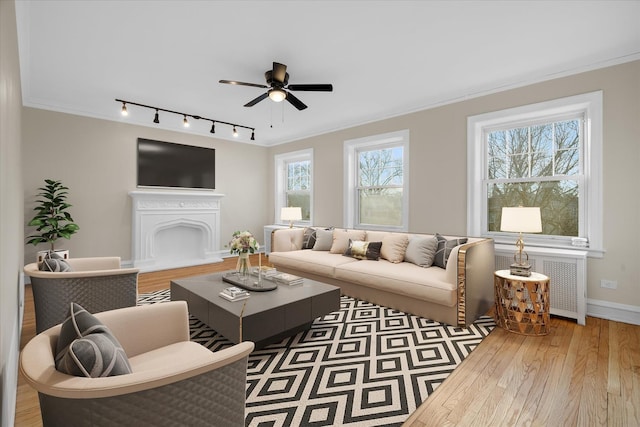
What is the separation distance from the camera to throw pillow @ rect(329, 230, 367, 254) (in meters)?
4.61

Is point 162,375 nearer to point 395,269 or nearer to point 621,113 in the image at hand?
point 395,269

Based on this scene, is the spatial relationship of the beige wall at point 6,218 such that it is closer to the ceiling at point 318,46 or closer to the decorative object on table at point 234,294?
the ceiling at point 318,46

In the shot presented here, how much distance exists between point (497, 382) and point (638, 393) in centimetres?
83

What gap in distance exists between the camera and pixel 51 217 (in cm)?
441

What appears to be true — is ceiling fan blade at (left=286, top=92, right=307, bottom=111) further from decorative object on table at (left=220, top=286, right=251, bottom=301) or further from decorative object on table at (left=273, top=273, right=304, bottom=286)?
decorative object on table at (left=220, top=286, right=251, bottom=301)

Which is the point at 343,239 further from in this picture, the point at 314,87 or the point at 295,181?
the point at 295,181

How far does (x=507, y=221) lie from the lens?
3.04 m

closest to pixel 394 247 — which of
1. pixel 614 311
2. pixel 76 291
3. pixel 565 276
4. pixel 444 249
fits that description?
pixel 444 249

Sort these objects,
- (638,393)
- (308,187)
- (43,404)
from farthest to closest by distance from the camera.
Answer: (308,187), (638,393), (43,404)

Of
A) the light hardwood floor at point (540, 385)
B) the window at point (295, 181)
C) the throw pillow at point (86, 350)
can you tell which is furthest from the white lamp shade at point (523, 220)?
the window at point (295, 181)

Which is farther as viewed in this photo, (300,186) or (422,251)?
(300,186)

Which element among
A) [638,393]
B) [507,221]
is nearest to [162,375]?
[638,393]

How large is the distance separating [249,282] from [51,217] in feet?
11.7

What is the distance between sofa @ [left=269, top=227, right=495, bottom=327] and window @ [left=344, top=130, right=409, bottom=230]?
0.73 meters
